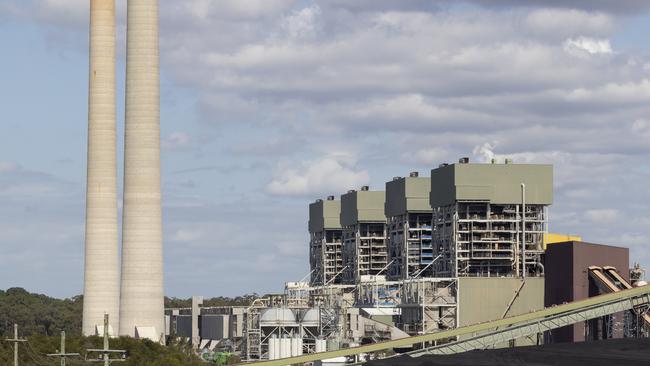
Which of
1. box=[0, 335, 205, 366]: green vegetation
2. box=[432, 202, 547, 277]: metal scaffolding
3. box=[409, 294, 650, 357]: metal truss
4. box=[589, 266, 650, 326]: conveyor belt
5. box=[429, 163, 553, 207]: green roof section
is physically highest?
box=[429, 163, 553, 207]: green roof section

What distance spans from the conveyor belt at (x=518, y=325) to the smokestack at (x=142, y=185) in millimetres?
40694

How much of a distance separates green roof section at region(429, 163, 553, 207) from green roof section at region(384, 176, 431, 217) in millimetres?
25479

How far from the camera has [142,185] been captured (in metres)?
105

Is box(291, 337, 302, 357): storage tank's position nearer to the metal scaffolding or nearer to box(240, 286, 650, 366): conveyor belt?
the metal scaffolding

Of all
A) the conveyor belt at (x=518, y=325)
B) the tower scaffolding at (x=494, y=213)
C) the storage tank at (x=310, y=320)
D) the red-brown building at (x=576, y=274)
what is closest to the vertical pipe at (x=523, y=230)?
the tower scaffolding at (x=494, y=213)

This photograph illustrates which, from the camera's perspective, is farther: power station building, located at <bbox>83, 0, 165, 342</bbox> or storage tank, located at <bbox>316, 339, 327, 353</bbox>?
storage tank, located at <bbox>316, 339, 327, 353</bbox>

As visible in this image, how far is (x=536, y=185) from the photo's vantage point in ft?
474

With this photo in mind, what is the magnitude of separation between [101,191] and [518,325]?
55184mm

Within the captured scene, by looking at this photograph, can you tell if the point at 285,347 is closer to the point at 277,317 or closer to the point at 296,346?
the point at 296,346

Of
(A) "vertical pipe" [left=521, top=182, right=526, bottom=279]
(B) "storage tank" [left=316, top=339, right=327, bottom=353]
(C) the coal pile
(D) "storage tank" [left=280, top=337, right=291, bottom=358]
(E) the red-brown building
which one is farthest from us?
(A) "vertical pipe" [left=521, top=182, right=526, bottom=279]

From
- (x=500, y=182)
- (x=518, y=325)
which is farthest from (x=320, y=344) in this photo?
(x=518, y=325)

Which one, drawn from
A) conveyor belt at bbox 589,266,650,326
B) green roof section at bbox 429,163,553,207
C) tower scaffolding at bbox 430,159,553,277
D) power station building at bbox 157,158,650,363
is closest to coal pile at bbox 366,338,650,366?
power station building at bbox 157,158,650,363

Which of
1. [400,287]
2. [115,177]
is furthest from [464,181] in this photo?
[115,177]

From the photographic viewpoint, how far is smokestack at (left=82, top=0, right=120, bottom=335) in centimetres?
11406
